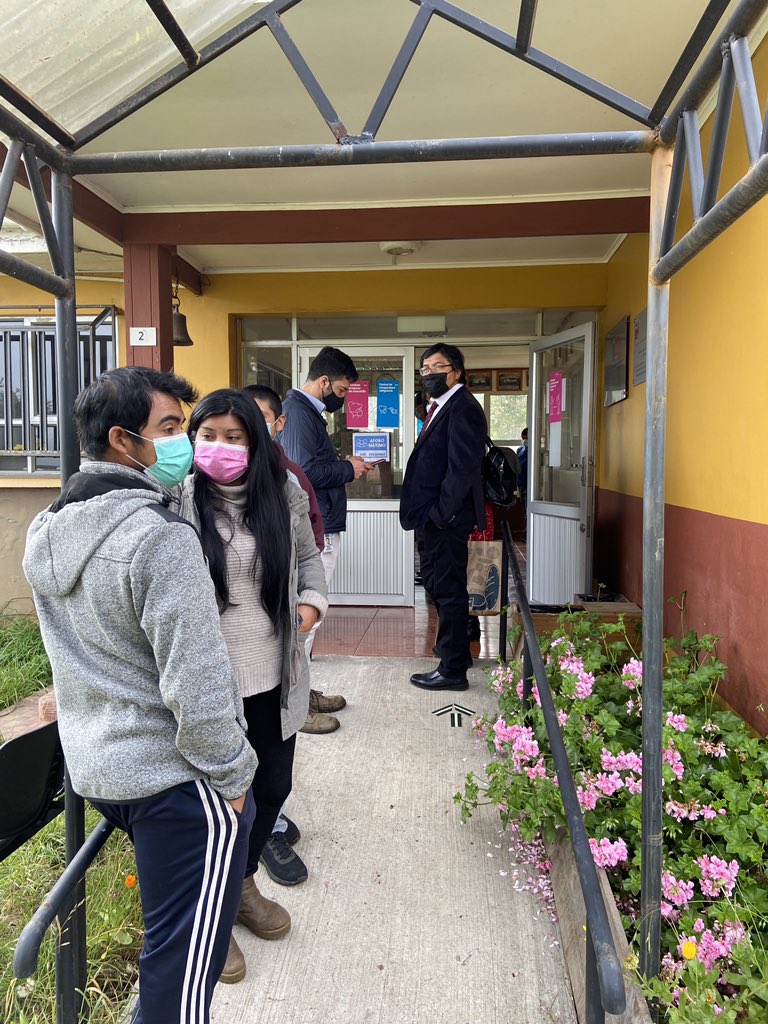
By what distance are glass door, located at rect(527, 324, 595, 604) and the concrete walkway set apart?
→ 2596 millimetres

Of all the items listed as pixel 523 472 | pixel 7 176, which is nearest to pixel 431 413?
pixel 7 176

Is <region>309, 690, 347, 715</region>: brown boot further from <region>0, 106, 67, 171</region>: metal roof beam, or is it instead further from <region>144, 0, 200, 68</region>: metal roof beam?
<region>144, 0, 200, 68</region>: metal roof beam

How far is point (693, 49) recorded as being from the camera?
1437 millimetres

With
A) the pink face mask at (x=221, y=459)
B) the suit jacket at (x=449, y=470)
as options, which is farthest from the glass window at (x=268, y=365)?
the pink face mask at (x=221, y=459)

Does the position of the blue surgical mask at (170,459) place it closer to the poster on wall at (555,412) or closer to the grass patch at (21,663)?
the grass patch at (21,663)

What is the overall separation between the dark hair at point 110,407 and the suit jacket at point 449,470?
2.26m

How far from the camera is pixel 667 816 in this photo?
1.89 metres

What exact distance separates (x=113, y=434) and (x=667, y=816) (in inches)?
69.6

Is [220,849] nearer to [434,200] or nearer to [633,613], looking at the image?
[633,613]

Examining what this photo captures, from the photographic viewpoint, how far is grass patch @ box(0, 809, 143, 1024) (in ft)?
5.74

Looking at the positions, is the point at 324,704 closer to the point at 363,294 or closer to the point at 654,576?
the point at 654,576

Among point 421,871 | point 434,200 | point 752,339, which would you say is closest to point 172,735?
point 421,871

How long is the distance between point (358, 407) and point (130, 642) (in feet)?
15.8

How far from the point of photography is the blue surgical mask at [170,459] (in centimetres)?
139
